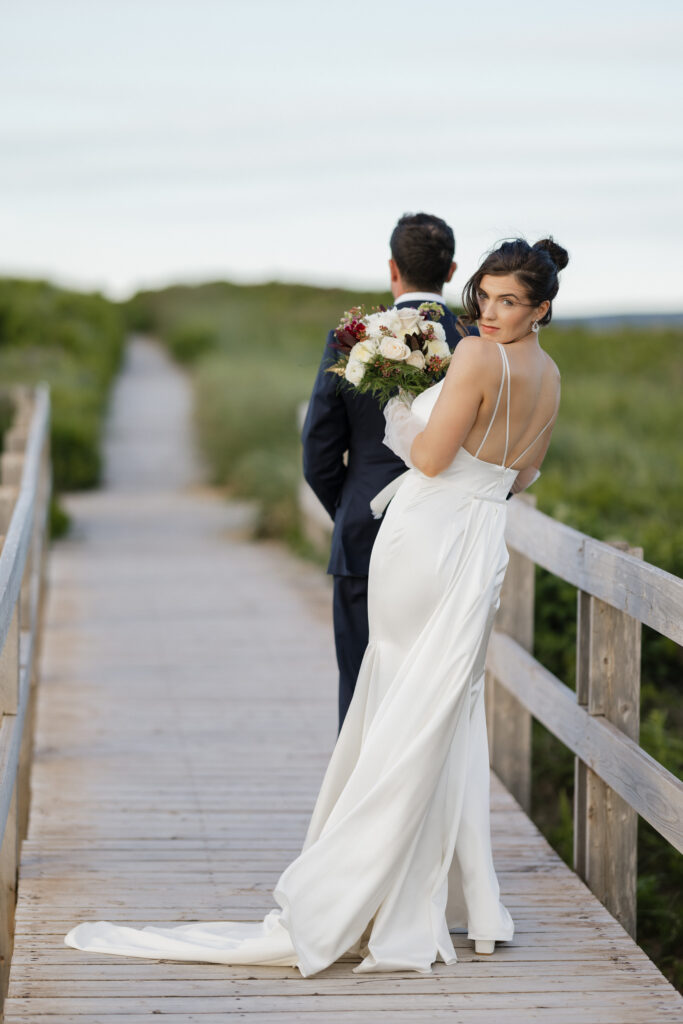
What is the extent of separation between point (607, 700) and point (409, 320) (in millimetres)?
1389

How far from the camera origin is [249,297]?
153 ft

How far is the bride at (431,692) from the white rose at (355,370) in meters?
0.13

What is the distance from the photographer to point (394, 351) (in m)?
3.42

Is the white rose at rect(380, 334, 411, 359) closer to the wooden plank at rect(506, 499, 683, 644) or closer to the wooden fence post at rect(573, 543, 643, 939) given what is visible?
the wooden plank at rect(506, 499, 683, 644)

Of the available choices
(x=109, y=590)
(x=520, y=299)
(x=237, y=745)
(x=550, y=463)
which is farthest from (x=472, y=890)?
(x=550, y=463)

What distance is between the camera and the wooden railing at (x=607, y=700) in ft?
11.5

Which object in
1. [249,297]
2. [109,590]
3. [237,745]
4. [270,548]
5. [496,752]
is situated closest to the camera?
[496,752]

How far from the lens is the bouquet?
3.46m

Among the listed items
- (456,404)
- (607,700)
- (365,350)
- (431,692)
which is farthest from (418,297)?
(607,700)

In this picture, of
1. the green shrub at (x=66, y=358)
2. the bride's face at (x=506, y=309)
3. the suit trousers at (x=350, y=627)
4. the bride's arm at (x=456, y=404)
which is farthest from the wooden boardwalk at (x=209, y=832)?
the green shrub at (x=66, y=358)

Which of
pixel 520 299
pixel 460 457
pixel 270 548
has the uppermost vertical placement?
pixel 520 299

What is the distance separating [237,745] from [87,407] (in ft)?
43.1

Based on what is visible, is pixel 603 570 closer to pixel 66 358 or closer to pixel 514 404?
pixel 514 404

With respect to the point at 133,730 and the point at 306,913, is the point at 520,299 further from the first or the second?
the point at 133,730
